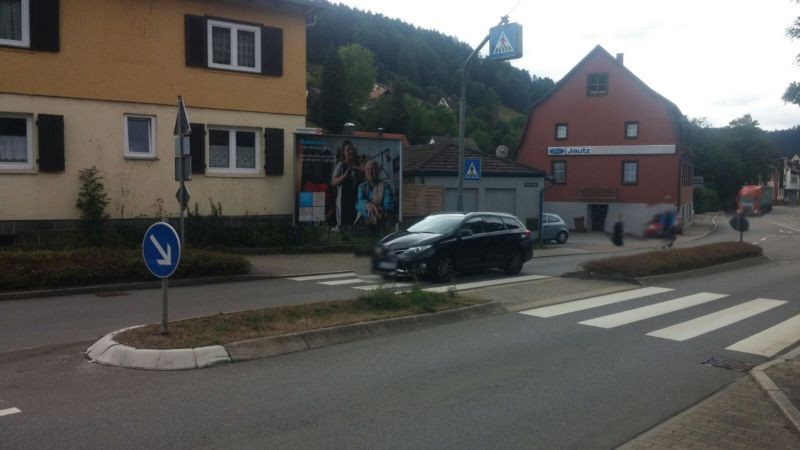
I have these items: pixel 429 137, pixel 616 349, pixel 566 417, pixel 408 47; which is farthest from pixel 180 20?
pixel 408 47

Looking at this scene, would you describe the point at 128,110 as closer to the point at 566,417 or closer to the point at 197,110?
the point at 197,110

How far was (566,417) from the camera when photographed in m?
6.35

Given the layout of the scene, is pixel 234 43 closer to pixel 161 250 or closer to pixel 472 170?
pixel 472 170

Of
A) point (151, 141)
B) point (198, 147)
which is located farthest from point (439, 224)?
point (151, 141)

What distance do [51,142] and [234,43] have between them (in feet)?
20.6

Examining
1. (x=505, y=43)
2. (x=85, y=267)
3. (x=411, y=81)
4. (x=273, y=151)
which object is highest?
(x=411, y=81)

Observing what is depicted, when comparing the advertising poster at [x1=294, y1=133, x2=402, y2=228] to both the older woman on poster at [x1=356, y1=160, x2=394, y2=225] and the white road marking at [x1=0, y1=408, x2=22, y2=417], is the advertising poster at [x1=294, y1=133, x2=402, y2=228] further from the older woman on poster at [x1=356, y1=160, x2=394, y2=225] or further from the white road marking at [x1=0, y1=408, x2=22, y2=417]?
the white road marking at [x1=0, y1=408, x2=22, y2=417]

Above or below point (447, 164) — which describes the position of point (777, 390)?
below

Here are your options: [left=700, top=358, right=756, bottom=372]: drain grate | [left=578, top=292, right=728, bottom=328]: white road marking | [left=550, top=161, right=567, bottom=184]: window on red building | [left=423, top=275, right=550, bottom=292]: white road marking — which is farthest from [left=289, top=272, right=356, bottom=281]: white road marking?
[left=550, top=161, right=567, bottom=184]: window on red building

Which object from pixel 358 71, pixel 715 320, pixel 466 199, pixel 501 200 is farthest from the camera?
pixel 358 71

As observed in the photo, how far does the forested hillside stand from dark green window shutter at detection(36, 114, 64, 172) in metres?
53.4

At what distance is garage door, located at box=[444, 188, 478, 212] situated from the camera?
30.4 meters

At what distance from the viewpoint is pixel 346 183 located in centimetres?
2400

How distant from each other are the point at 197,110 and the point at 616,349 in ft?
50.9
